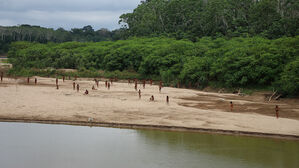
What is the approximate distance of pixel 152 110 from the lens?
1123 inches

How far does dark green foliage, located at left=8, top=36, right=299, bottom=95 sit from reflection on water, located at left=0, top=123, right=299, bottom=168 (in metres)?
15.1

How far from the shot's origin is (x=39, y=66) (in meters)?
58.5

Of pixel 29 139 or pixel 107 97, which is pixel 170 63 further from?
pixel 29 139

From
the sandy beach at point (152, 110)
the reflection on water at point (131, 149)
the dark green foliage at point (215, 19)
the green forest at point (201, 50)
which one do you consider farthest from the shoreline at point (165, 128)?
the dark green foliage at point (215, 19)

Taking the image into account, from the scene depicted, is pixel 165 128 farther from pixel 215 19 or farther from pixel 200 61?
pixel 215 19

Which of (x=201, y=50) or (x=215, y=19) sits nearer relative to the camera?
(x=201, y=50)

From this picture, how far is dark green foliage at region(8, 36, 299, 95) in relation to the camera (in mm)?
39000

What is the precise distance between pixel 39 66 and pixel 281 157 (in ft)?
151

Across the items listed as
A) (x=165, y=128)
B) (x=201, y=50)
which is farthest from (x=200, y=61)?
(x=165, y=128)

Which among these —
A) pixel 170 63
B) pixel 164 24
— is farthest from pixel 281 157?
pixel 164 24

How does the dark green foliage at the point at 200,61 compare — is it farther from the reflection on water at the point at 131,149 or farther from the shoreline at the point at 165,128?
the reflection on water at the point at 131,149

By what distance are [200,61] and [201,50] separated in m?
7.29

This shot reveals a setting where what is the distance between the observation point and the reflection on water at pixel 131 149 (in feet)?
60.0

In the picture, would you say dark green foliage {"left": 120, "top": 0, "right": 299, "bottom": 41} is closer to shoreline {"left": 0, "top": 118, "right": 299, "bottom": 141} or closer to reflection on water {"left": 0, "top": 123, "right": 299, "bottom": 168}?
shoreline {"left": 0, "top": 118, "right": 299, "bottom": 141}
